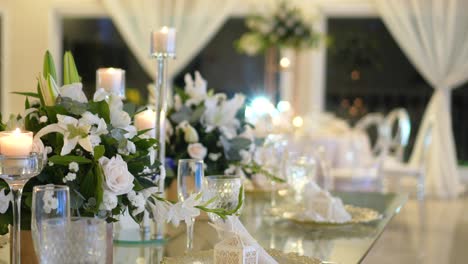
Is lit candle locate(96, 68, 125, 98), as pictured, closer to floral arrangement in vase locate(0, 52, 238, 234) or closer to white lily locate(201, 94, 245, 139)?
floral arrangement in vase locate(0, 52, 238, 234)

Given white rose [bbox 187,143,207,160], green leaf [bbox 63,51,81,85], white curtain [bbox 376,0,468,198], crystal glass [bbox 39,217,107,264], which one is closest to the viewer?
crystal glass [bbox 39,217,107,264]

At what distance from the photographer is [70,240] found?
145 centimetres

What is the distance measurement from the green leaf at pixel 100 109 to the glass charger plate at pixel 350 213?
2.92 feet

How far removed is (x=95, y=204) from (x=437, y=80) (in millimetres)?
6948

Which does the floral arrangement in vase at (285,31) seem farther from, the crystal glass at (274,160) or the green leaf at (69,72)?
the green leaf at (69,72)

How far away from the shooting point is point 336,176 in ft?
21.4

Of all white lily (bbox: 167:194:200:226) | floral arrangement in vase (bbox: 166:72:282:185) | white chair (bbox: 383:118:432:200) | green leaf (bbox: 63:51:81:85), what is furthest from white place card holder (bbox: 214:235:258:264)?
white chair (bbox: 383:118:432:200)

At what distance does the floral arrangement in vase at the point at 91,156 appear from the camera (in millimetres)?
1791

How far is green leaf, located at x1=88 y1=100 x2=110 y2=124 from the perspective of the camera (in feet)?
6.18

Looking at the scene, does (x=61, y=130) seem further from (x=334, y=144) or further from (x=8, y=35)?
(x=8, y=35)

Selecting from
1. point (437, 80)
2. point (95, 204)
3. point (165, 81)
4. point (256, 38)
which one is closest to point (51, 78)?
point (95, 204)

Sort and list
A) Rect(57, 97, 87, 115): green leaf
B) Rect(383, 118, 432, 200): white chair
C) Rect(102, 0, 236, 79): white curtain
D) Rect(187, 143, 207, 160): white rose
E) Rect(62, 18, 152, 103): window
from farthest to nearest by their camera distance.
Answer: Rect(62, 18, 152, 103): window, Rect(102, 0, 236, 79): white curtain, Rect(383, 118, 432, 200): white chair, Rect(187, 143, 207, 160): white rose, Rect(57, 97, 87, 115): green leaf

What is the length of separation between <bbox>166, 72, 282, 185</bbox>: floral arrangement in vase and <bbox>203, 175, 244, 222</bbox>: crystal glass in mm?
830

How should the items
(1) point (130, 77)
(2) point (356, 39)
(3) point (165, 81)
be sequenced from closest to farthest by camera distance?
1. (3) point (165, 81)
2. (2) point (356, 39)
3. (1) point (130, 77)
